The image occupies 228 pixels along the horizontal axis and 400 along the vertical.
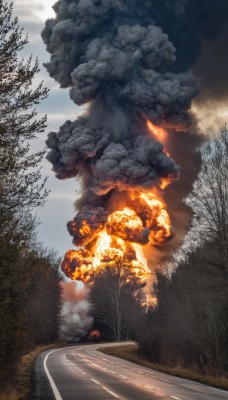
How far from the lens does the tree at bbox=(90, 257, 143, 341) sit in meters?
85.1

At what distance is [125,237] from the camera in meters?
86.8

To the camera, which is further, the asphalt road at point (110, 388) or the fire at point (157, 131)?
the fire at point (157, 131)


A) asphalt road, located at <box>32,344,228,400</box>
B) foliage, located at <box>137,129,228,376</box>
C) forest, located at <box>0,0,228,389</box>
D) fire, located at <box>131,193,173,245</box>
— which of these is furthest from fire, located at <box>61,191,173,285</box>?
asphalt road, located at <box>32,344,228,400</box>

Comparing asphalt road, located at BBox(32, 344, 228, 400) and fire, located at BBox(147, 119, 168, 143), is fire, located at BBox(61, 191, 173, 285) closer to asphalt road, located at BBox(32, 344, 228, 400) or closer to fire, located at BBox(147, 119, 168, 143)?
fire, located at BBox(147, 119, 168, 143)

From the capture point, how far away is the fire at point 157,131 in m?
90.2

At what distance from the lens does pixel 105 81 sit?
86.1m

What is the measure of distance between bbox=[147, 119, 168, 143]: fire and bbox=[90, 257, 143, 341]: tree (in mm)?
19231

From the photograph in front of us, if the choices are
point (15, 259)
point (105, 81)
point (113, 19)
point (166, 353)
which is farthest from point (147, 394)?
point (113, 19)

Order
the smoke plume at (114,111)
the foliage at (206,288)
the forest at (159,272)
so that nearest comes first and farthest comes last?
the forest at (159,272) < the foliage at (206,288) < the smoke plume at (114,111)

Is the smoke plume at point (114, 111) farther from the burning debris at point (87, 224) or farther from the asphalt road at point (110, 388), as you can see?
the asphalt road at point (110, 388)

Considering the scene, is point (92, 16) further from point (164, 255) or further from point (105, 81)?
point (164, 255)

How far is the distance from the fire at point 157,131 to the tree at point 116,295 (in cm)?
1923

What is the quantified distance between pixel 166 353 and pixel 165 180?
1800 inches

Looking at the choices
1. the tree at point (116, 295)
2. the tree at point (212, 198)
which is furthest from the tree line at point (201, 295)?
the tree at point (116, 295)
